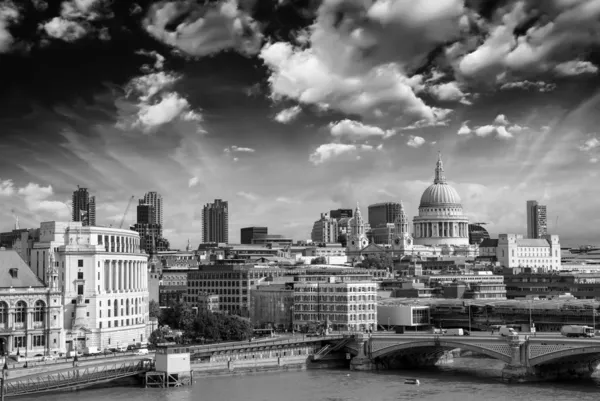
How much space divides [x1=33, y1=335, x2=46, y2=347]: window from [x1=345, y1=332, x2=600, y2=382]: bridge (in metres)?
32.5

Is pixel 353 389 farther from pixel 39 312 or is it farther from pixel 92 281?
pixel 92 281

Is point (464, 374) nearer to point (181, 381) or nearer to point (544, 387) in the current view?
point (544, 387)

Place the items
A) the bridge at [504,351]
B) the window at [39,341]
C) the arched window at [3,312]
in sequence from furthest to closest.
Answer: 1. the window at [39,341]
2. the arched window at [3,312]
3. the bridge at [504,351]

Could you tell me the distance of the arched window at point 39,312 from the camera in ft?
336

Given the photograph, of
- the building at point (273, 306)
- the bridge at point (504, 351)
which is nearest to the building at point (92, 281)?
the bridge at point (504, 351)

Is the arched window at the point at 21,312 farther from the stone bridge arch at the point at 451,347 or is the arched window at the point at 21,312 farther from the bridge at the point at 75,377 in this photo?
the stone bridge arch at the point at 451,347

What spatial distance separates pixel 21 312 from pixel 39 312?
6.45 feet

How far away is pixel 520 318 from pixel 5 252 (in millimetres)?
69501

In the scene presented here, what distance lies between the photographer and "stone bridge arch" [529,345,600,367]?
93562 mm

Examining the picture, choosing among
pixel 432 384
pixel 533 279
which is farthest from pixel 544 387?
pixel 533 279

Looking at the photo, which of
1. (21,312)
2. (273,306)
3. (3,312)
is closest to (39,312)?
(21,312)

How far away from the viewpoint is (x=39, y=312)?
337 ft

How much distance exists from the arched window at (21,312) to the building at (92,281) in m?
5.75

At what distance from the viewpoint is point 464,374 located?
103 metres
